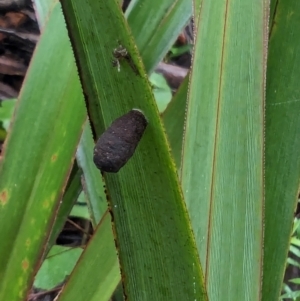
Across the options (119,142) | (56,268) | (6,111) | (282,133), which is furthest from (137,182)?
(6,111)

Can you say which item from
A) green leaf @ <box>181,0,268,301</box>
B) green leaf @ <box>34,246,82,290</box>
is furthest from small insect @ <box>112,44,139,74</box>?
green leaf @ <box>34,246,82,290</box>

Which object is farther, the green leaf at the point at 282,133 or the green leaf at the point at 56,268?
the green leaf at the point at 56,268

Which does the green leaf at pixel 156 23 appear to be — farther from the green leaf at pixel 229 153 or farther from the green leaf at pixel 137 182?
the green leaf at pixel 137 182

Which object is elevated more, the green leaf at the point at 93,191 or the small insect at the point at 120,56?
the small insect at the point at 120,56

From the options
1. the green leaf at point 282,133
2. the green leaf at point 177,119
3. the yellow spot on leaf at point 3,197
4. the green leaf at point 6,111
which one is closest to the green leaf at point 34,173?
the yellow spot on leaf at point 3,197

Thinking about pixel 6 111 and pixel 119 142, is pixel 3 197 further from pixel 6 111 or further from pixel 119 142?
pixel 6 111

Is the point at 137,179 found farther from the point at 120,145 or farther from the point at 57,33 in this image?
the point at 57,33
